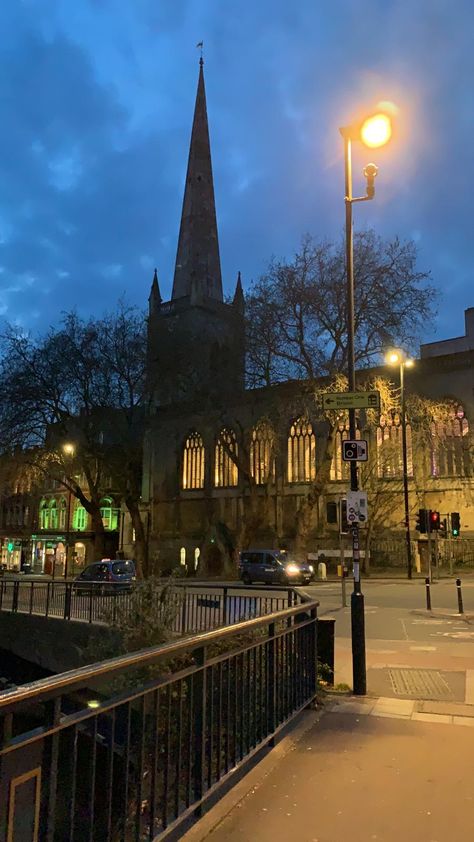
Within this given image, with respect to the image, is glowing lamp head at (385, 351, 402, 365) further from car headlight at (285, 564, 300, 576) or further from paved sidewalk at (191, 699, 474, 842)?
paved sidewalk at (191, 699, 474, 842)

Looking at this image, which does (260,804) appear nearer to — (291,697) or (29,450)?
(291,697)

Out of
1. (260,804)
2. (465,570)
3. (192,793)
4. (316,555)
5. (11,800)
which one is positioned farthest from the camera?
(316,555)

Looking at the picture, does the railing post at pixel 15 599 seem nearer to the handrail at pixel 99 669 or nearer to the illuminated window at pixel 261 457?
the handrail at pixel 99 669

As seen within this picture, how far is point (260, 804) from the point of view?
436 centimetres

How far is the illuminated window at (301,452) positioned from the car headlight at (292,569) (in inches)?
668

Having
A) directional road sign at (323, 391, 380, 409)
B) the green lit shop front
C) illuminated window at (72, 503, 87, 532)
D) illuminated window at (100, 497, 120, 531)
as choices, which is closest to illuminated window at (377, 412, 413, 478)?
the green lit shop front

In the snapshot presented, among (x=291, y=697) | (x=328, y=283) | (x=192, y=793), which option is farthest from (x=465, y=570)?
(x=192, y=793)

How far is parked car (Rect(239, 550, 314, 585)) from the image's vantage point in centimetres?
3328

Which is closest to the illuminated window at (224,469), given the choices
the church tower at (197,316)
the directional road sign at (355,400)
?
the church tower at (197,316)

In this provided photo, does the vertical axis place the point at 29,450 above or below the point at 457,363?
below

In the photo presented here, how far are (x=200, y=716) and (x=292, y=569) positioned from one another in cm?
2973

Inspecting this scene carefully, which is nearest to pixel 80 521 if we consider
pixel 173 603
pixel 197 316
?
pixel 197 316

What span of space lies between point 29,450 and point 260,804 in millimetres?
38459

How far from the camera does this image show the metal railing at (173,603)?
448 inches
